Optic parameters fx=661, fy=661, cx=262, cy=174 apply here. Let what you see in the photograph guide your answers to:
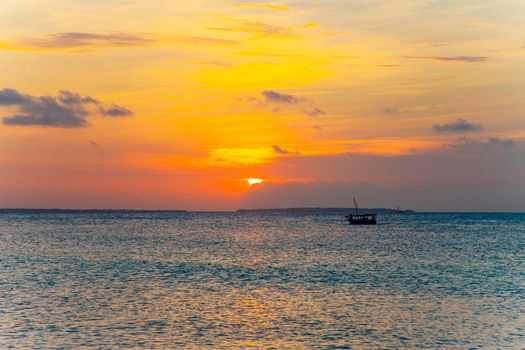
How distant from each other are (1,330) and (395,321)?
24994mm

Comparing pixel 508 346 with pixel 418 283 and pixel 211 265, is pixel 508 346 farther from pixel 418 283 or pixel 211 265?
pixel 211 265

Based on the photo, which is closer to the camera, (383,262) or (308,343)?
(308,343)

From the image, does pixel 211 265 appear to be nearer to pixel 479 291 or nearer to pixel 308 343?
pixel 479 291

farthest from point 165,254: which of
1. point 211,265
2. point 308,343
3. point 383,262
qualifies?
point 308,343

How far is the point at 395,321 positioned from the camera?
4394 centimetres

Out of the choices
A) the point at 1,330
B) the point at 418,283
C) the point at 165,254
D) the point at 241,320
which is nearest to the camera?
the point at 1,330

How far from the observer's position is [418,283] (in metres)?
64.1

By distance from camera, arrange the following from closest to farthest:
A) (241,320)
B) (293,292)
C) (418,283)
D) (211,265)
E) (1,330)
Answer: (1,330) → (241,320) → (293,292) → (418,283) → (211,265)

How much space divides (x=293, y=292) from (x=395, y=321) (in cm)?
1426

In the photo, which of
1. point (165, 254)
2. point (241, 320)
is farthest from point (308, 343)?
point (165, 254)

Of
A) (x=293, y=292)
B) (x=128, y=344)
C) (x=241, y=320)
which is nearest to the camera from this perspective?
(x=128, y=344)

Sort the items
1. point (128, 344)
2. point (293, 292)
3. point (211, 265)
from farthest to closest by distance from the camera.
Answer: point (211, 265)
point (293, 292)
point (128, 344)

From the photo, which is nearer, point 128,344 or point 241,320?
point 128,344

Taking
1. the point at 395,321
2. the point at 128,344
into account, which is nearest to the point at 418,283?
the point at 395,321
